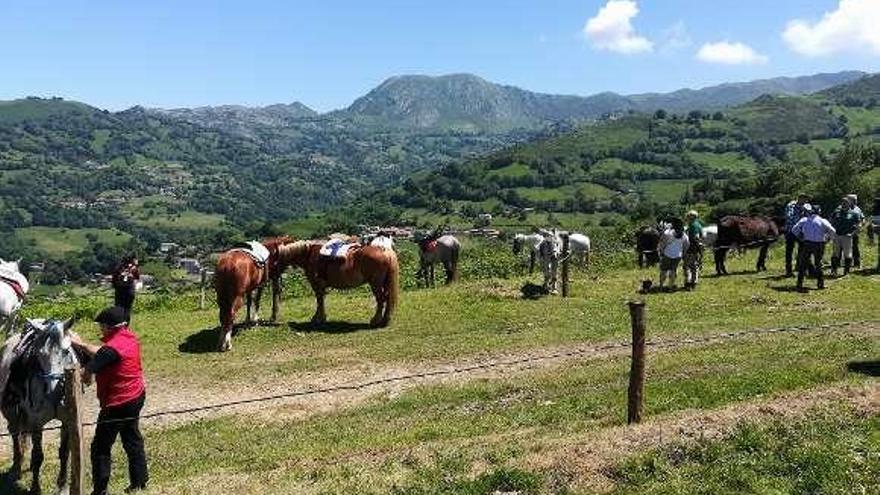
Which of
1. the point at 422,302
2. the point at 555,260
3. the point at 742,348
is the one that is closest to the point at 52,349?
the point at 742,348

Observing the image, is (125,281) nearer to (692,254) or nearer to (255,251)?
(255,251)

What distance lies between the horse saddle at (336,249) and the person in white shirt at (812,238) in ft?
48.0

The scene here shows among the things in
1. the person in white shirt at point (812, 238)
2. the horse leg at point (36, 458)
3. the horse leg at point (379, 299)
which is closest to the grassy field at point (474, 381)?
the horse leg at point (379, 299)

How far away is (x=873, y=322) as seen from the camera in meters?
21.5

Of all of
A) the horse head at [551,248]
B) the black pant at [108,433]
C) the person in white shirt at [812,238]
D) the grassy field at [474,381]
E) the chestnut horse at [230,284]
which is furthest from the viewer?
the horse head at [551,248]

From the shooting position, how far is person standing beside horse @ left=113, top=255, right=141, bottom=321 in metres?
24.0

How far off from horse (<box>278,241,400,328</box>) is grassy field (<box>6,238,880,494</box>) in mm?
711

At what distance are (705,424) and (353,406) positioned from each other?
7635mm

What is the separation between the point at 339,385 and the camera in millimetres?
18656

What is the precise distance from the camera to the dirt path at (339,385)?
17.0 m

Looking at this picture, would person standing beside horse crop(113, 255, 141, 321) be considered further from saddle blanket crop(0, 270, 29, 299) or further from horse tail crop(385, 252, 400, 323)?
horse tail crop(385, 252, 400, 323)

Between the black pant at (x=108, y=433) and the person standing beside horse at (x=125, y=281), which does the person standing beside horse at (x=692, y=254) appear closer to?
the person standing beside horse at (x=125, y=281)

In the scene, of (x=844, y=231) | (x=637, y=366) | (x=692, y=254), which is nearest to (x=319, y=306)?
(x=692, y=254)

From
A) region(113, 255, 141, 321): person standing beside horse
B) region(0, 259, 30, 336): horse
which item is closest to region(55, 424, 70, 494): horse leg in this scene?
region(0, 259, 30, 336): horse
